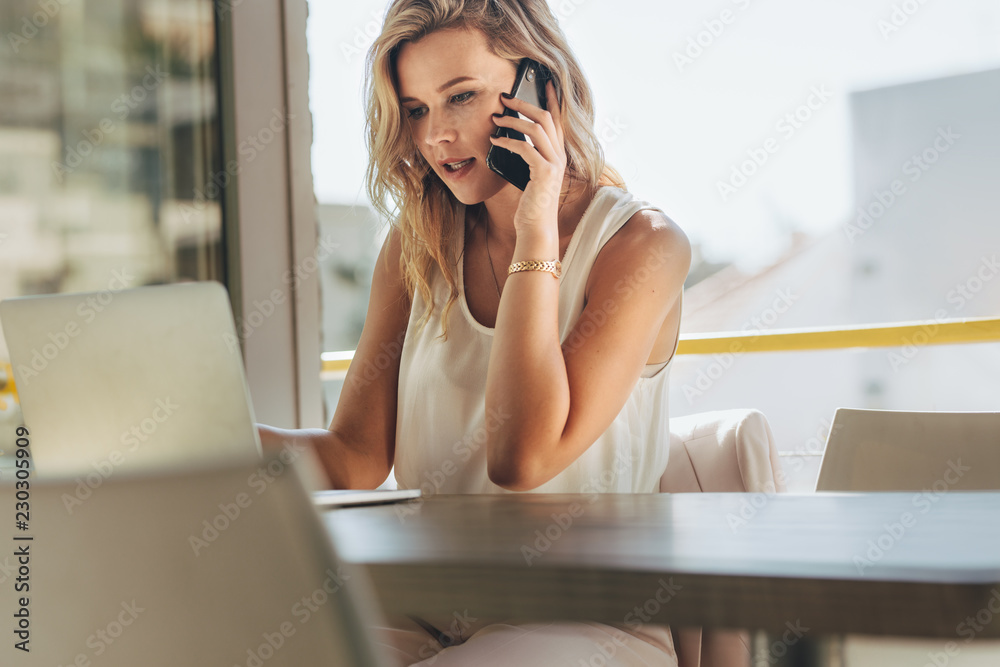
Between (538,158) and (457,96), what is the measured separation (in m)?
0.22

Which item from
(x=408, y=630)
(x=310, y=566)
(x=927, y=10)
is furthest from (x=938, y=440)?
(x=927, y=10)

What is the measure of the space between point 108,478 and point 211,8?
2974mm

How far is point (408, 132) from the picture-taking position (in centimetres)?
173

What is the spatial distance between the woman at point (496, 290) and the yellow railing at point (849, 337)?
1.35 meters

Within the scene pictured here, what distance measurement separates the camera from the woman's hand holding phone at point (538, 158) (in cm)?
144

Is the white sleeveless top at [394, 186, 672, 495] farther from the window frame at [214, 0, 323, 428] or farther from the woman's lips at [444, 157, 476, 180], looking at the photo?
the window frame at [214, 0, 323, 428]

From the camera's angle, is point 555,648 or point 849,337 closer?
point 555,648

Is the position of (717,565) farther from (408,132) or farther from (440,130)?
(408,132)

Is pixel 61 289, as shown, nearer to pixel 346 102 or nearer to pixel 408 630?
pixel 346 102

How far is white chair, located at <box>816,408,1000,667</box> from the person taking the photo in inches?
56.6

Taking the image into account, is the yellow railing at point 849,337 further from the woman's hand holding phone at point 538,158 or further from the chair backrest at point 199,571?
the chair backrest at point 199,571

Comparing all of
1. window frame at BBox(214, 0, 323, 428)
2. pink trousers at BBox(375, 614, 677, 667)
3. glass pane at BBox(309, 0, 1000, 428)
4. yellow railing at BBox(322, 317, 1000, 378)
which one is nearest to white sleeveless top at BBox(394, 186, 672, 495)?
pink trousers at BBox(375, 614, 677, 667)

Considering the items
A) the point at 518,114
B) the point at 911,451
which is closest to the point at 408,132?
the point at 518,114

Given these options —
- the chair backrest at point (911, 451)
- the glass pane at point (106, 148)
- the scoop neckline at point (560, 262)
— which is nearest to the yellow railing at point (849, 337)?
the chair backrest at point (911, 451)
